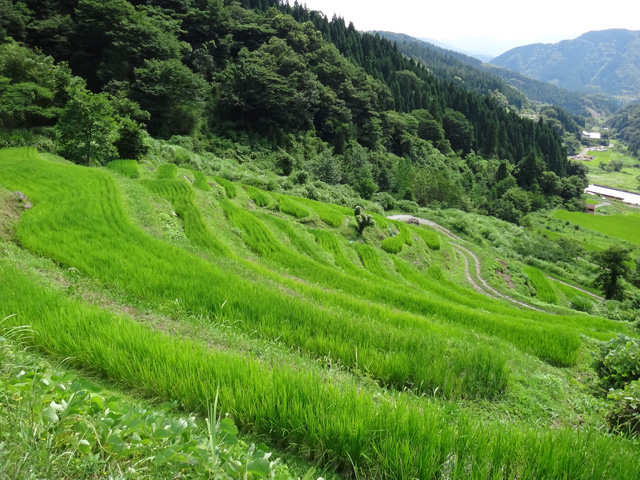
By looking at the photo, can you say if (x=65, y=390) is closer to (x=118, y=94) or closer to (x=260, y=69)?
(x=118, y=94)

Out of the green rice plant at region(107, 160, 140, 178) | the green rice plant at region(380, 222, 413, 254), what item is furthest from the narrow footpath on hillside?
the green rice plant at region(107, 160, 140, 178)

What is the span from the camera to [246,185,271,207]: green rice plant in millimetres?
24373

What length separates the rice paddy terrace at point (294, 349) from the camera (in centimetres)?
258

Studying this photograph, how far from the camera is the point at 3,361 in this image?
2.88 m

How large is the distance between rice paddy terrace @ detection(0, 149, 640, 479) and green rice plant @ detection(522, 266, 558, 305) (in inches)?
519

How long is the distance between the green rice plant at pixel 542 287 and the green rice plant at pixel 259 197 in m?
24.0

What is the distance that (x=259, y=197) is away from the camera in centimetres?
2484

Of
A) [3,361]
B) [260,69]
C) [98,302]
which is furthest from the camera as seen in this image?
[260,69]

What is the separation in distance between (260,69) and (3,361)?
57.5 metres

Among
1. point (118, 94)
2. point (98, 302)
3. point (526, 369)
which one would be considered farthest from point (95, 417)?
point (118, 94)

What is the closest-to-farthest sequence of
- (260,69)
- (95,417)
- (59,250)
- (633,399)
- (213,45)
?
(95,417), (633,399), (59,250), (260,69), (213,45)

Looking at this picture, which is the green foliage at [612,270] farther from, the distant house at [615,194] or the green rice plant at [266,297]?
the distant house at [615,194]

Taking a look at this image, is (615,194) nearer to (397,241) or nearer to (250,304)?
(397,241)

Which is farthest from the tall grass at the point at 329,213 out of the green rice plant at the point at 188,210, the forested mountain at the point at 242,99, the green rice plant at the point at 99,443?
the green rice plant at the point at 99,443
